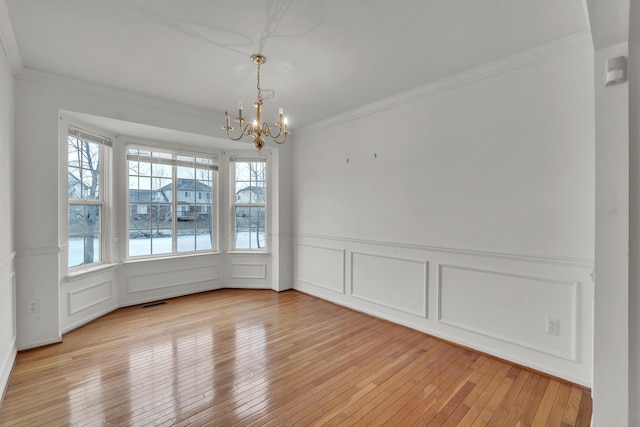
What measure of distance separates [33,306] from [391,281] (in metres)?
3.72

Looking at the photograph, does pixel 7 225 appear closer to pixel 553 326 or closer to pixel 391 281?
pixel 391 281

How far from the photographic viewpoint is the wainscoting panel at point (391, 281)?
336cm

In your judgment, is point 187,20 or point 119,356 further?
point 119,356

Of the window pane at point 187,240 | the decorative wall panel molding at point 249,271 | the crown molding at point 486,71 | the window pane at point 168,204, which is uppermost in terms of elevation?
the crown molding at point 486,71

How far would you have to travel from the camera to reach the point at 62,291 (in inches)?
129

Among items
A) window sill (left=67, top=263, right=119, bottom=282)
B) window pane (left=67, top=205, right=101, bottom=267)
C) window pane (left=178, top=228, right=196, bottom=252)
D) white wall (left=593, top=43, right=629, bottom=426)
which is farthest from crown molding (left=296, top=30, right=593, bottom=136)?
window sill (left=67, top=263, right=119, bottom=282)

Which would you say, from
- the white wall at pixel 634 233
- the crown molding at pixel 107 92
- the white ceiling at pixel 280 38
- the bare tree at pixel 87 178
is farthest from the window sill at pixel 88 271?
the white wall at pixel 634 233

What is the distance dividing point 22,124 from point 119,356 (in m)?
2.39

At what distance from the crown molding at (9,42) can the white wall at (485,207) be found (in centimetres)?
326

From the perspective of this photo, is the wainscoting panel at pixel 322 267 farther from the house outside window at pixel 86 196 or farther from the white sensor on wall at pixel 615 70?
the white sensor on wall at pixel 615 70

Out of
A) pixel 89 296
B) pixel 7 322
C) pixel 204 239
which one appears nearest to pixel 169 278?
pixel 204 239

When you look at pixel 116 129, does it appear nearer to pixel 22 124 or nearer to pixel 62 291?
pixel 22 124

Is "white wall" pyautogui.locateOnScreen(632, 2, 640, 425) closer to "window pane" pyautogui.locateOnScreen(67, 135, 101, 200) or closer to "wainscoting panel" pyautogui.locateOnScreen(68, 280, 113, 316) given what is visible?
"wainscoting panel" pyautogui.locateOnScreen(68, 280, 113, 316)

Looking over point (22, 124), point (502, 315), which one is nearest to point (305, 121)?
point (22, 124)
